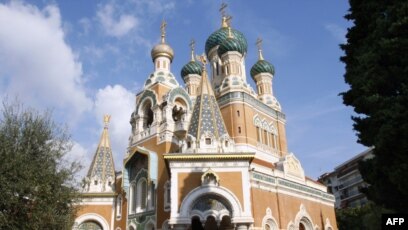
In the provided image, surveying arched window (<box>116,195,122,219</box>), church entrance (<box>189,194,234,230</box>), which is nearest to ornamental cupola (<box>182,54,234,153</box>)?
church entrance (<box>189,194,234,230</box>)

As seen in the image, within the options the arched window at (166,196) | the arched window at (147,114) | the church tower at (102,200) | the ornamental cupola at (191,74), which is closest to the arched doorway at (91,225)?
the church tower at (102,200)

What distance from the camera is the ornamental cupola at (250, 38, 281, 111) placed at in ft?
80.3

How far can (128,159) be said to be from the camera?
18859mm

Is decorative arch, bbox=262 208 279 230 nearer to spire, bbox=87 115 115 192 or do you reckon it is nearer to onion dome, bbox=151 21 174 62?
spire, bbox=87 115 115 192

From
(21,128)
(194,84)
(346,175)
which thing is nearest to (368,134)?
(21,128)

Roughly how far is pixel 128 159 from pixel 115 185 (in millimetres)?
2135

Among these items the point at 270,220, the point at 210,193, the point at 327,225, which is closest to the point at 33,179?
the point at 210,193

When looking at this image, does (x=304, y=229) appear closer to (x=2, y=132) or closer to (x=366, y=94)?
(x=366, y=94)

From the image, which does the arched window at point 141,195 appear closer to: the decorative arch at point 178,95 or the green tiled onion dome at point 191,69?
the decorative arch at point 178,95

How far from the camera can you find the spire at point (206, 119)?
15.6 metres

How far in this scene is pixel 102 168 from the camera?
2041 centimetres

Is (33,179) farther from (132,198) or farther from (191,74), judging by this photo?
(191,74)

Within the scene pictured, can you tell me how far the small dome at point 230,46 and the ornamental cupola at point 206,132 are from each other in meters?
7.27
